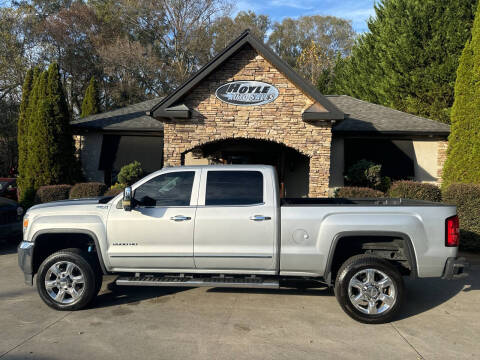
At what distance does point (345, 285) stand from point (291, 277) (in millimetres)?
690

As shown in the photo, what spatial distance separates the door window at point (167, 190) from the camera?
471cm

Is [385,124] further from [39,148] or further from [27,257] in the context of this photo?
[39,148]

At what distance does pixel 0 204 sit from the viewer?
311 inches

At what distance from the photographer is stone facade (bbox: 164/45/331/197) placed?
10.8 metres

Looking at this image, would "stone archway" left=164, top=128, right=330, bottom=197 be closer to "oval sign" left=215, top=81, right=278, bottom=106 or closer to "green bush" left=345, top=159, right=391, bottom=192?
"oval sign" left=215, top=81, right=278, bottom=106

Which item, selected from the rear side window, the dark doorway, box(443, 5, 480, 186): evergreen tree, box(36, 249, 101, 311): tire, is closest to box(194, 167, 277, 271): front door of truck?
the rear side window

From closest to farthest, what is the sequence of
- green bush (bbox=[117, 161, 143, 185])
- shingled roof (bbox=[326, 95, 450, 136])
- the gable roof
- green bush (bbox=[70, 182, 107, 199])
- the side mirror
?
1. the side mirror
2. the gable roof
3. green bush (bbox=[70, 182, 107, 199])
4. green bush (bbox=[117, 161, 143, 185])
5. shingled roof (bbox=[326, 95, 450, 136])

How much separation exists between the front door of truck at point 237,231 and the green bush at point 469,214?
19.2ft

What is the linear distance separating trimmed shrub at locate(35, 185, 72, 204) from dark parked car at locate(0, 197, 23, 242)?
10.5ft

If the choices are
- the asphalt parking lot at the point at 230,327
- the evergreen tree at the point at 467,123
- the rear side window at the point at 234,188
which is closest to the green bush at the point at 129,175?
the asphalt parking lot at the point at 230,327

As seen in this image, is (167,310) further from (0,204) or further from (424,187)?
(424,187)

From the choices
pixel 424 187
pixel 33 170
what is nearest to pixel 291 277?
pixel 424 187

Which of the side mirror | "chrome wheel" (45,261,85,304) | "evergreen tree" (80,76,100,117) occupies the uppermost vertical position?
"evergreen tree" (80,76,100,117)

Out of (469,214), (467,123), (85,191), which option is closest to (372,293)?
(469,214)
